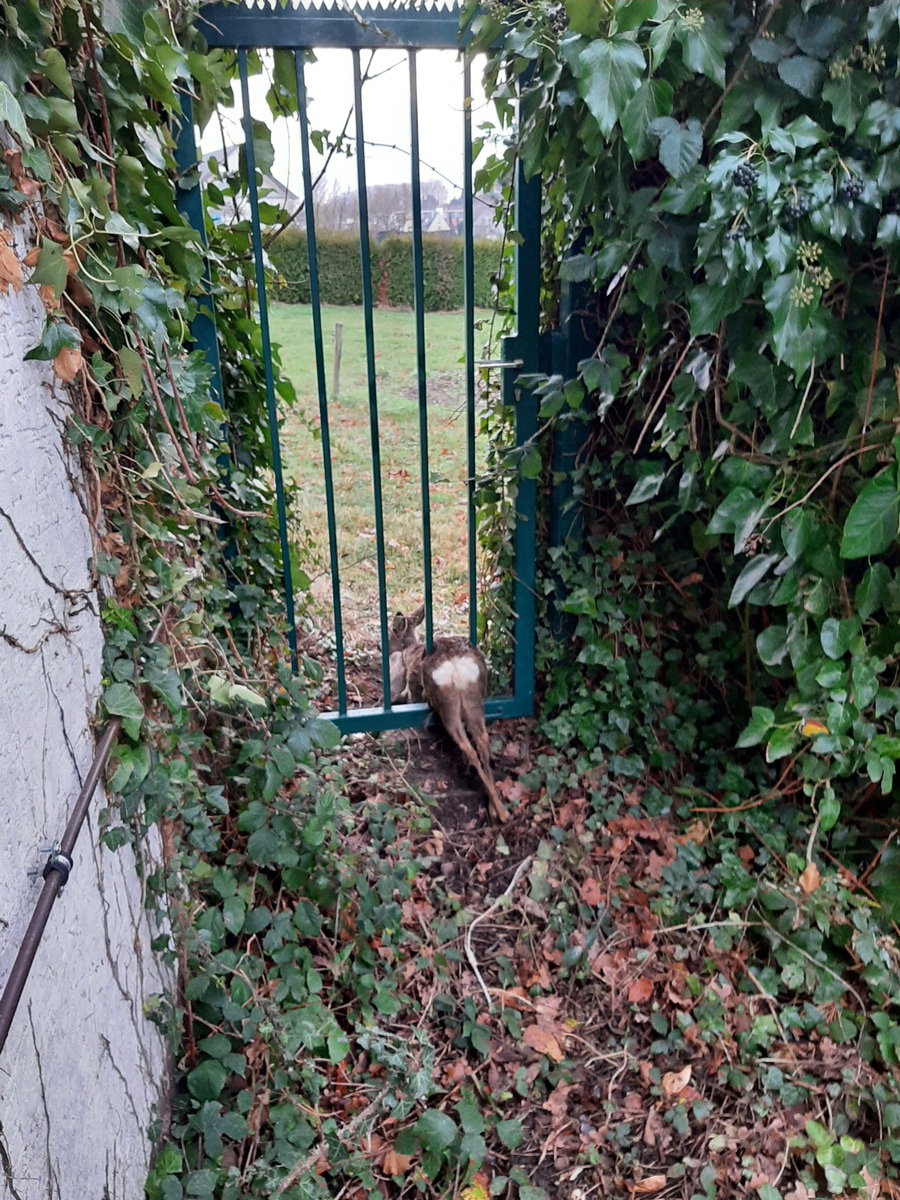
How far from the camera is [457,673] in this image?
2.50 meters

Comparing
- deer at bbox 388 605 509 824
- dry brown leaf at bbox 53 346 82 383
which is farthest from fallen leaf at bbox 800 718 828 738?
dry brown leaf at bbox 53 346 82 383

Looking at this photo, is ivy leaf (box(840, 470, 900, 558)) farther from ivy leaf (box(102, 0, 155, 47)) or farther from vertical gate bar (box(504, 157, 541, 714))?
ivy leaf (box(102, 0, 155, 47))

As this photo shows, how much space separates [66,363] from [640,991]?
1.97 meters

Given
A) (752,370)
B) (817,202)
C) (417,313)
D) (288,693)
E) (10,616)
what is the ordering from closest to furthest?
1. (10,616)
2. (817,202)
3. (752,370)
4. (288,693)
5. (417,313)

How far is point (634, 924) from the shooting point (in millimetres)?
2262

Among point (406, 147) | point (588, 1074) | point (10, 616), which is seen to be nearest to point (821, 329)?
point (406, 147)

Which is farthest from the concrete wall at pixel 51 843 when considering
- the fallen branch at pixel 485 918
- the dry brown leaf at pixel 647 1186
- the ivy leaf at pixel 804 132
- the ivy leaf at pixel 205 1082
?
the ivy leaf at pixel 804 132

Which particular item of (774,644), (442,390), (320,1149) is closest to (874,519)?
(774,644)

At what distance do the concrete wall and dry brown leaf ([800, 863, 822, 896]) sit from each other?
161 cm

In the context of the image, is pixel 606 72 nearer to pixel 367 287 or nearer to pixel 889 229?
pixel 889 229

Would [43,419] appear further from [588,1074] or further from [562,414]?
[588,1074]

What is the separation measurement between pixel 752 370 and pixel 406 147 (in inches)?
46.8

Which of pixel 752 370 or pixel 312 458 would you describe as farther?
pixel 312 458

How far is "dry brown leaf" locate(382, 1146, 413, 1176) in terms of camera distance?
1681 mm
